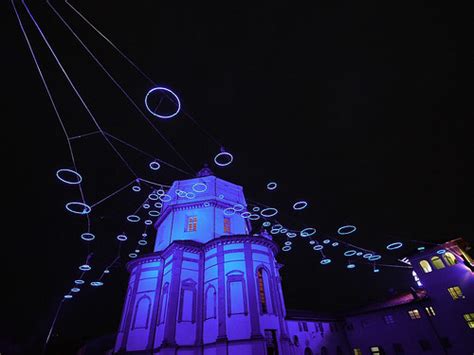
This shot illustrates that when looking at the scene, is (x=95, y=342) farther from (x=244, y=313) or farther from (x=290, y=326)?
(x=244, y=313)

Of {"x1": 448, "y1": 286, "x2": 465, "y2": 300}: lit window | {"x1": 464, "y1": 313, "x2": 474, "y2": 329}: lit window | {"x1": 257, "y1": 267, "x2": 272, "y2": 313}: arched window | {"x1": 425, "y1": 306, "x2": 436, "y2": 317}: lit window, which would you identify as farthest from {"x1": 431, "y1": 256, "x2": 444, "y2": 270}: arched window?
{"x1": 257, "y1": 267, "x2": 272, "y2": 313}: arched window

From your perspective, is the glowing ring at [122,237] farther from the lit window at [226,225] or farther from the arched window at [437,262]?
the arched window at [437,262]

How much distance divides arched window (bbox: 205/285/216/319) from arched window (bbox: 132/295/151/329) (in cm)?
663

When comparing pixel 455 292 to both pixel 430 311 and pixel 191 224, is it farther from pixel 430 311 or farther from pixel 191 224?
pixel 191 224

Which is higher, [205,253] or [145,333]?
[205,253]

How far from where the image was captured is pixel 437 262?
113 feet

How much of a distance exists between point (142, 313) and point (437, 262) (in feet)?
130

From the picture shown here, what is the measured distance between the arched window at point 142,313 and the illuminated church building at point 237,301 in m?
0.09

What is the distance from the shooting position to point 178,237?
28469 mm

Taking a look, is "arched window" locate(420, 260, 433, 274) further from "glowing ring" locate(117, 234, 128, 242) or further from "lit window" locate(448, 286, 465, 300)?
"glowing ring" locate(117, 234, 128, 242)

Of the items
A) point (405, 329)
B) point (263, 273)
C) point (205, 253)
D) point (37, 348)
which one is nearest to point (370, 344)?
point (405, 329)

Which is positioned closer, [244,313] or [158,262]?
[244,313]

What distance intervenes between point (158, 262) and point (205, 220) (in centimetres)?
714

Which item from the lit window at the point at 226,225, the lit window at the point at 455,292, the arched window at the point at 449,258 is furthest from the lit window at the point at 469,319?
the lit window at the point at 226,225
